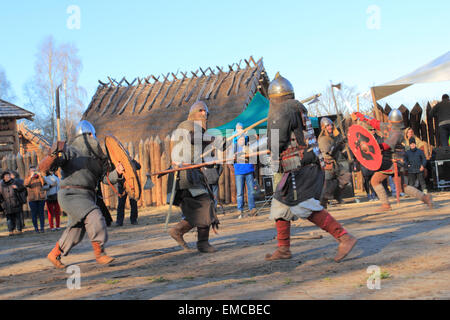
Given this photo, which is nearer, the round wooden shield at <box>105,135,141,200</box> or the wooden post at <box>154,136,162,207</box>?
the round wooden shield at <box>105,135,141,200</box>

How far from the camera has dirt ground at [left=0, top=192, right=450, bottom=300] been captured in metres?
3.85

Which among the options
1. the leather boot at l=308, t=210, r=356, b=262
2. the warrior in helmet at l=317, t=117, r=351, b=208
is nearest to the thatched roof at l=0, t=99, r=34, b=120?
the warrior in helmet at l=317, t=117, r=351, b=208

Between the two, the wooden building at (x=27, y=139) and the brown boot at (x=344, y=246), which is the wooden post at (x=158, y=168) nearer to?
the brown boot at (x=344, y=246)

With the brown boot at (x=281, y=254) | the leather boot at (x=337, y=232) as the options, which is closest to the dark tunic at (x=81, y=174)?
the brown boot at (x=281, y=254)

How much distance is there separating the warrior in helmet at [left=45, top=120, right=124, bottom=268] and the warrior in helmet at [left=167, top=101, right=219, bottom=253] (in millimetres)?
691

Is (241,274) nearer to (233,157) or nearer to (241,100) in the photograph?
(233,157)

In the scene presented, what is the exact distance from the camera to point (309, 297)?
3.55 m

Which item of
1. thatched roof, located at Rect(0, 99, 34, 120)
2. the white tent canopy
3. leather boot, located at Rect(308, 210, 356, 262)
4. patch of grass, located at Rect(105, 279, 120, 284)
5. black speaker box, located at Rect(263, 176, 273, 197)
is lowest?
patch of grass, located at Rect(105, 279, 120, 284)

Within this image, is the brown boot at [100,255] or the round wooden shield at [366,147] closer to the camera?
the brown boot at [100,255]

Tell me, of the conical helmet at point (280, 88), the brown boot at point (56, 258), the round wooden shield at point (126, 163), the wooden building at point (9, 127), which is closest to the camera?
the conical helmet at point (280, 88)

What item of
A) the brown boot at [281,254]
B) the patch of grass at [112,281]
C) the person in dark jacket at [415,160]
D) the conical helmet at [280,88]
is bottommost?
the patch of grass at [112,281]

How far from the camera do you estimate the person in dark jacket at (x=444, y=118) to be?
15039 millimetres

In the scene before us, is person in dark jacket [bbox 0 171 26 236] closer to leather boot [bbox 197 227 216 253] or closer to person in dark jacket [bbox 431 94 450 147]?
leather boot [bbox 197 227 216 253]

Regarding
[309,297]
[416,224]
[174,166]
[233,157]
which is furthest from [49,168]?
[416,224]
